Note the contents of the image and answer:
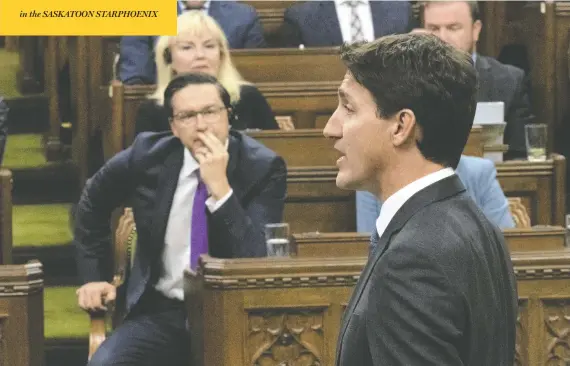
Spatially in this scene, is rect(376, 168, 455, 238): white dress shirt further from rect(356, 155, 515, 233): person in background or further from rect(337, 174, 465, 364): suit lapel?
rect(356, 155, 515, 233): person in background

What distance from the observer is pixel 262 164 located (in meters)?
3.28

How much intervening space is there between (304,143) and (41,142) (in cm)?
199

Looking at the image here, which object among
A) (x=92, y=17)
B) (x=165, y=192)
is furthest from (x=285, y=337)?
(x=92, y=17)

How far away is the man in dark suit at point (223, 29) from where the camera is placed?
180 inches

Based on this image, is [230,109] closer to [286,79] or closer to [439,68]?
[286,79]

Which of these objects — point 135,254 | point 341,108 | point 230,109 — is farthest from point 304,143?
point 341,108

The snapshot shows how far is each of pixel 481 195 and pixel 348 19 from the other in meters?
1.73

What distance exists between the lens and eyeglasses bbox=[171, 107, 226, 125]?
10.7 feet

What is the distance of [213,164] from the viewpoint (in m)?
3.17

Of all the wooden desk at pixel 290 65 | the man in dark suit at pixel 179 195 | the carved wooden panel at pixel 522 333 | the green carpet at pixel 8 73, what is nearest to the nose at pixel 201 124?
the man in dark suit at pixel 179 195

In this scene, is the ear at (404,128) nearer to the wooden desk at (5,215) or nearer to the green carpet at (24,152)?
the wooden desk at (5,215)

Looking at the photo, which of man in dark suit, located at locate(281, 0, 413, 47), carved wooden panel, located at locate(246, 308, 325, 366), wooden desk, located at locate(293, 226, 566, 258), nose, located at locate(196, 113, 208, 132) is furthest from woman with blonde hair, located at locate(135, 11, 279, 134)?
carved wooden panel, located at locate(246, 308, 325, 366)

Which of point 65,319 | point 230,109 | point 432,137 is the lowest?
point 65,319

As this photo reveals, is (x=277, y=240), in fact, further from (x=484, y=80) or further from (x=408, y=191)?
(x=484, y=80)
